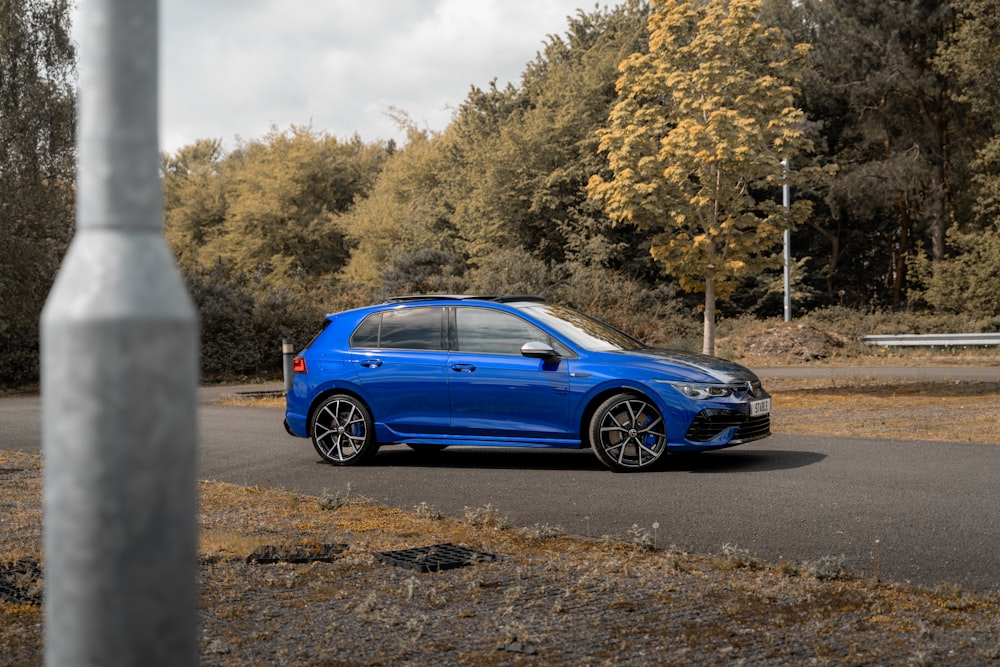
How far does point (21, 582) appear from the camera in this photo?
595cm

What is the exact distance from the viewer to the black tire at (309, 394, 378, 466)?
38.2ft

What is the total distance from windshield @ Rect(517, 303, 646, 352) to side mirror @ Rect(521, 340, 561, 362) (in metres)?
0.30

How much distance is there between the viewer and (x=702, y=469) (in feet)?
35.1

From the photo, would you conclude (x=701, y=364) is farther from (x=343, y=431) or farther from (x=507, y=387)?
(x=343, y=431)

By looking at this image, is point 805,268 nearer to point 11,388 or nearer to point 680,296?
point 680,296

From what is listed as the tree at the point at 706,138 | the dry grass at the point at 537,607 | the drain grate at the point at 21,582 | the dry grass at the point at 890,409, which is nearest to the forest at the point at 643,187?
the tree at the point at 706,138

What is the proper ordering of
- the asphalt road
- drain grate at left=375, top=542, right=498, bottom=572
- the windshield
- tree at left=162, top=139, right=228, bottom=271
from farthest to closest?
tree at left=162, top=139, right=228, bottom=271 < the windshield < the asphalt road < drain grate at left=375, top=542, right=498, bottom=572

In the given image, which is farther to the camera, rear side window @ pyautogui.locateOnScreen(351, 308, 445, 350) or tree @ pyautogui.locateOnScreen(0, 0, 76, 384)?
tree @ pyautogui.locateOnScreen(0, 0, 76, 384)

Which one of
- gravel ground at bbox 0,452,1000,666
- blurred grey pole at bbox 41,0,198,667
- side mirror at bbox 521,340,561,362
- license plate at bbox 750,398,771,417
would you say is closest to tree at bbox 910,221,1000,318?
license plate at bbox 750,398,771,417

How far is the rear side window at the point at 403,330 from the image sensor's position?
11594 mm

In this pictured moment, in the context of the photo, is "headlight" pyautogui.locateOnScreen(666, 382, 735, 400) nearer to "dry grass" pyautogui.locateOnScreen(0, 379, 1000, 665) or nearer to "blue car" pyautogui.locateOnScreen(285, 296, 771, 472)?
"blue car" pyautogui.locateOnScreen(285, 296, 771, 472)

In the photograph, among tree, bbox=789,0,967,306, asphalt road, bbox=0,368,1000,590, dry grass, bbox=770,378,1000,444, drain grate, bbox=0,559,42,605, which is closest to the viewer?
drain grate, bbox=0,559,42,605

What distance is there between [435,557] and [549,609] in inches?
53.9

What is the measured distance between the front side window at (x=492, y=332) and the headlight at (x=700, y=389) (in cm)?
139
